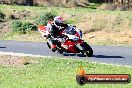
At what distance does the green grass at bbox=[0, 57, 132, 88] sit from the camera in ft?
44.0

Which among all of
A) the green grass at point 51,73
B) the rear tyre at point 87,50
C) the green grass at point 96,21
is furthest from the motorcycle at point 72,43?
the green grass at point 96,21

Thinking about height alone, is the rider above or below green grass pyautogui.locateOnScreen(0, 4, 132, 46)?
above

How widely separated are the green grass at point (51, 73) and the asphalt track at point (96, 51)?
161 centimetres

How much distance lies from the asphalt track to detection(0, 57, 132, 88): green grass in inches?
63.6

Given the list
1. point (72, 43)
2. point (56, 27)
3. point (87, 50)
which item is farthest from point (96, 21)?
point (87, 50)

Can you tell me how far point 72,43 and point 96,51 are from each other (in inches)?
79.9

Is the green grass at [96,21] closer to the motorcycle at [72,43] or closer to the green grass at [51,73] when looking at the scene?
the motorcycle at [72,43]

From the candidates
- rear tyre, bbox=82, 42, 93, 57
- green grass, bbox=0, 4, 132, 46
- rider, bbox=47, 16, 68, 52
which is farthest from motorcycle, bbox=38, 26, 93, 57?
green grass, bbox=0, 4, 132, 46

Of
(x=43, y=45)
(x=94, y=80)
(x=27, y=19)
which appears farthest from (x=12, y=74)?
(x=27, y=19)

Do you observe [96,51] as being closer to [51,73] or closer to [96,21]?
[51,73]

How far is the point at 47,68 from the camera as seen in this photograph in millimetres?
17062

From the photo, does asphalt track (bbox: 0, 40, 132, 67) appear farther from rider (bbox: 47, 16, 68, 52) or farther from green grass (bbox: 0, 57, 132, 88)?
green grass (bbox: 0, 57, 132, 88)

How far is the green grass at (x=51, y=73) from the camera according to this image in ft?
44.0

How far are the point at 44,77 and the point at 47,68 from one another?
192 cm
